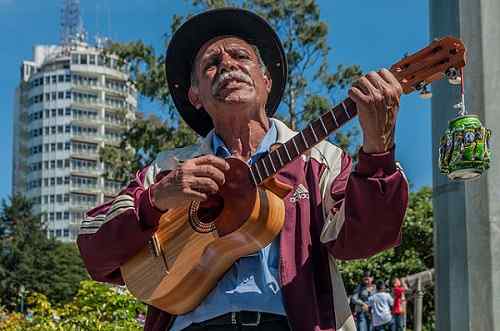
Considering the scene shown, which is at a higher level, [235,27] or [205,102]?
[235,27]

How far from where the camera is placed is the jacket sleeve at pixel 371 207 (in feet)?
8.16

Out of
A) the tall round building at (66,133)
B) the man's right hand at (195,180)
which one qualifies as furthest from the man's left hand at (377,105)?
the tall round building at (66,133)

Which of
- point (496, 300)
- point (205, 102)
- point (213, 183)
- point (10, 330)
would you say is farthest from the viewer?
point (10, 330)

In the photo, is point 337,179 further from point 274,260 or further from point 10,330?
point 10,330

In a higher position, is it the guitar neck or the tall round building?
the tall round building

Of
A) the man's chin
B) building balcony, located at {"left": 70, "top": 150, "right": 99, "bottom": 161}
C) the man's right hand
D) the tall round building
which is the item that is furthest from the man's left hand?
building balcony, located at {"left": 70, "top": 150, "right": 99, "bottom": 161}

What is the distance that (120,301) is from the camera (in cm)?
861

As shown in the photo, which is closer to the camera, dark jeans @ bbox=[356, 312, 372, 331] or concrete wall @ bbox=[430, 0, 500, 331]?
concrete wall @ bbox=[430, 0, 500, 331]

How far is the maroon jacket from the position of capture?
251 cm

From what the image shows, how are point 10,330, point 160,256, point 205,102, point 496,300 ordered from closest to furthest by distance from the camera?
1. point 160,256
2. point 205,102
3. point 496,300
4. point 10,330

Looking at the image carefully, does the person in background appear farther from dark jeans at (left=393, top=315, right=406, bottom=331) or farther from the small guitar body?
the small guitar body

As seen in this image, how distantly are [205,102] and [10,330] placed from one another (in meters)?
5.88

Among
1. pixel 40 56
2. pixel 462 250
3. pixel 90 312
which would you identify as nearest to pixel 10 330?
pixel 90 312

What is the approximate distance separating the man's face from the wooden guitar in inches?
12.4
